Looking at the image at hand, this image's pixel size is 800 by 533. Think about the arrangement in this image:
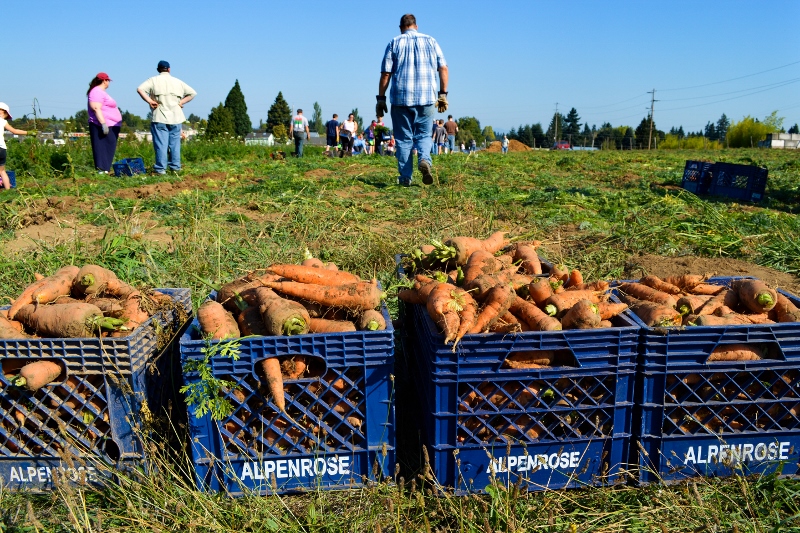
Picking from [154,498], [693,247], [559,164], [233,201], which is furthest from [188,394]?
[559,164]

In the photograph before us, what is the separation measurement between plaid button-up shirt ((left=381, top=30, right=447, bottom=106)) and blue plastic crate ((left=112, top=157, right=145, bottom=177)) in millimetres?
6134

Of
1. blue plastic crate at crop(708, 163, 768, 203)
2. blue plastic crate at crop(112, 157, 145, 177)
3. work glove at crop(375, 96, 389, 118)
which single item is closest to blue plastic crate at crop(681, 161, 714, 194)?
blue plastic crate at crop(708, 163, 768, 203)

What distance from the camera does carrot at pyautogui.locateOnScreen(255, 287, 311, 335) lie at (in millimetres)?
2412

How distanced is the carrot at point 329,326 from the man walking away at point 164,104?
10.2 meters

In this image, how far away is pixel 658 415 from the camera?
8.02ft

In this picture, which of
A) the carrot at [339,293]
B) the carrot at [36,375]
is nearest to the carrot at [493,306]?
the carrot at [339,293]

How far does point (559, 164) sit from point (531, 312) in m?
17.6

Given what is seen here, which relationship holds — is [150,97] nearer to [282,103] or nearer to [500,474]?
[500,474]

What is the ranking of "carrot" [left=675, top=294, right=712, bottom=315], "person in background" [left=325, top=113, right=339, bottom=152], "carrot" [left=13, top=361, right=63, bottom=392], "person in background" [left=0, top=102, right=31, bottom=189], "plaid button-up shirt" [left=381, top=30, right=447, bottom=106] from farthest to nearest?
"person in background" [left=325, top=113, right=339, bottom=152], "person in background" [left=0, top=102, right=31, bottom=189], "plaid button-up shirt" [left=381, top=30, right=447, bottom=106], "carrot" [left=675, top=294, right=712, bottom=315], "carrot" [left=13, top=361, right=63, bottom=392]

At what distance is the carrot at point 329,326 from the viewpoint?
8.26ft

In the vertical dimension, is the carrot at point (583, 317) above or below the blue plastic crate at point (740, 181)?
below

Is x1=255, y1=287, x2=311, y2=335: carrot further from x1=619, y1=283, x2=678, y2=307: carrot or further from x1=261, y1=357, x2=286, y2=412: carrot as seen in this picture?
x1=619, y1=283, x2=678, y2=307: carrot

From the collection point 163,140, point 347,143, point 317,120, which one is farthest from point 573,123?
point 163,140

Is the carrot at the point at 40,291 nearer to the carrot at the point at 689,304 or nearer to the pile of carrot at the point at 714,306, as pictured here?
the pile of carrot at the point at 714,306
